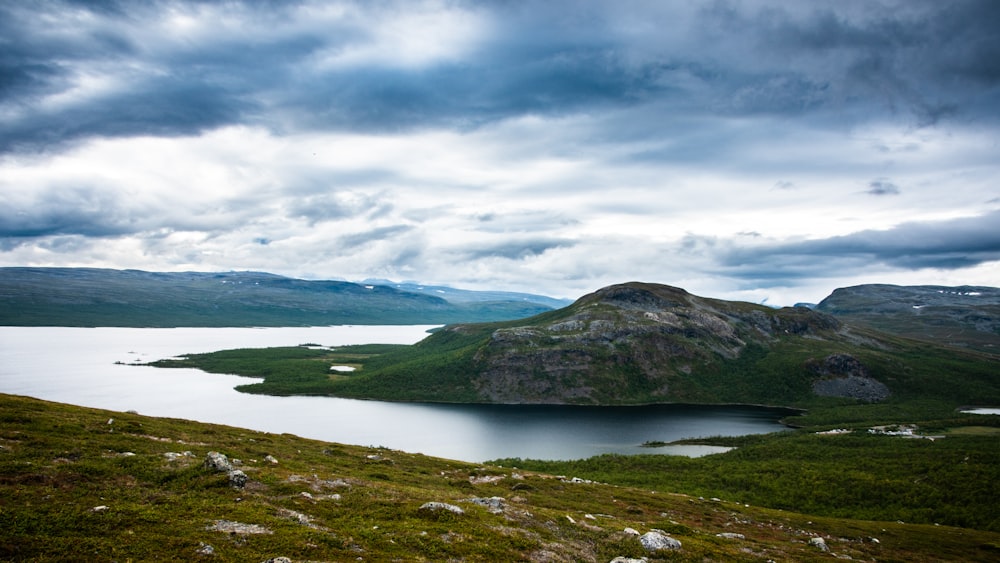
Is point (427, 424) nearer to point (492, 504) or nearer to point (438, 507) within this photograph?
point (492, 504)

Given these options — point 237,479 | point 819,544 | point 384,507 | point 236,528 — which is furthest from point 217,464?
point 819,544

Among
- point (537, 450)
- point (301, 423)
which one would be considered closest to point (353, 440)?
point (301, 423)

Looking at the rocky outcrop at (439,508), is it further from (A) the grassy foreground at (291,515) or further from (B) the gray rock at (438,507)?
(A) the grassy foreground at (291,515)

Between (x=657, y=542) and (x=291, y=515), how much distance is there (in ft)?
71.0

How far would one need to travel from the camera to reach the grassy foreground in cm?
2025

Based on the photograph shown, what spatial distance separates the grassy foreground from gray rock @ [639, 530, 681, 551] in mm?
877

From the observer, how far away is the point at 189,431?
5012cm

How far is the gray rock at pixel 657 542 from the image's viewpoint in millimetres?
29500

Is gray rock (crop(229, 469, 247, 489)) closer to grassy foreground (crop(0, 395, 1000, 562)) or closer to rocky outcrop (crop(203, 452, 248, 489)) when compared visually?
rocky outcrop (crop(203, 452, 248, 489))

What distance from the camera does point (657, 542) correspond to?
29.9 metres

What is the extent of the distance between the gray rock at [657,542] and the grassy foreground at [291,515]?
0.88m

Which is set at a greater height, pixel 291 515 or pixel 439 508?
pixel 291 515

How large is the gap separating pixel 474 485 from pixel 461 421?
134853mm

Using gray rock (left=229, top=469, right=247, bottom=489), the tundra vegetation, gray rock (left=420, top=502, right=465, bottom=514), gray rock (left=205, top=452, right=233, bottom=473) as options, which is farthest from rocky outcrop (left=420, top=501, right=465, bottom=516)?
gray rock (left=205, top=452, right=233, bottom=473)
